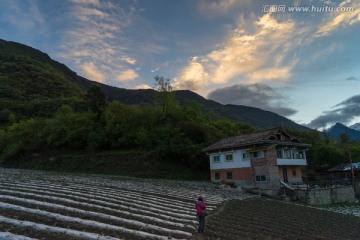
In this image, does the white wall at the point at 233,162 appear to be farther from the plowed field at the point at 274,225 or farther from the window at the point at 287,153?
the plowed field at the point at 274,225

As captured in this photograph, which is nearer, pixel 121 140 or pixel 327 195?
pixel 327 195

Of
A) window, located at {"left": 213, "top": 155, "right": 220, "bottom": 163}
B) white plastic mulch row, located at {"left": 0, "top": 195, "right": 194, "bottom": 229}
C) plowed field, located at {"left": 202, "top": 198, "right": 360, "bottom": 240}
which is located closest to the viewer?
white plastic mulch row, located at {"left": 0, "top": 195, "right": 194, "bottom": 229}

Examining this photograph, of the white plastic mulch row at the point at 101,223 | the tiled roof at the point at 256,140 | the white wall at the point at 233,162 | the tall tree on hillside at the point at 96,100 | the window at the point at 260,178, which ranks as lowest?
the white plastic mulch row at the point at 101,223

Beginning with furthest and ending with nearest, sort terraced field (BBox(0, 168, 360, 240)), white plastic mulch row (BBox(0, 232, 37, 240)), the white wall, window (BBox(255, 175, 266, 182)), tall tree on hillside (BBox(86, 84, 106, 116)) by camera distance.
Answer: tall tree on hillside (BBox(86, 84, 106, 116)) < the white wall < window (BBox(255, 175, 266, 182)) < terraced field (BBox(0, 168, 360, 240)) < white plastic mulch row (BBox(0, 232, 37, 240))

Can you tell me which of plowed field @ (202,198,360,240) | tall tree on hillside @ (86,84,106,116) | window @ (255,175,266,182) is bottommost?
plowed field @ (202,198,360,240)

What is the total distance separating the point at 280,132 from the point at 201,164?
14765 millimetres

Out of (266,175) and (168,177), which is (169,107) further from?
(266,175)

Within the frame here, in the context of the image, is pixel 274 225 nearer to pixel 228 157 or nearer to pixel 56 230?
pixel 56 230

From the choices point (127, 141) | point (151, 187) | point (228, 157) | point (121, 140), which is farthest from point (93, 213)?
point (127, 141)

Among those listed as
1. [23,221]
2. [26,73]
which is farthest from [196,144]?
[26,73]

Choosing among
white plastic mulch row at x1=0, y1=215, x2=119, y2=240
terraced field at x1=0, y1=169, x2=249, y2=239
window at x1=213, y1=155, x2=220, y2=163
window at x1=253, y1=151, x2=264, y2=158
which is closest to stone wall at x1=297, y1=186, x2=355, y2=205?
window at x1=253, y1=151, x2=264, y2=158

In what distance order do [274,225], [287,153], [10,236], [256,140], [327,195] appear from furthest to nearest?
1. [287,153]
2. [256,140]
3. [327,195]
4. [274,225]
5. [10,236]

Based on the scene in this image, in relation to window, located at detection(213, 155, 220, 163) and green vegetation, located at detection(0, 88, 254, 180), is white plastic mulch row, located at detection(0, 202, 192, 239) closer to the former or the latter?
window, located at detection(213, 155, 220, 163)

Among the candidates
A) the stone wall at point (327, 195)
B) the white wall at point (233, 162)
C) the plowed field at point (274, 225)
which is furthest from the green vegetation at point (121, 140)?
the plowed field at point (274, 225)
